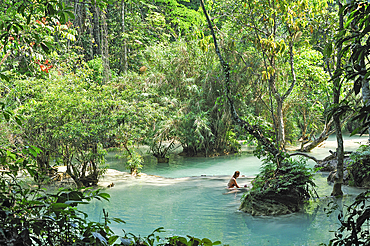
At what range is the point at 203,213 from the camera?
23.9ft

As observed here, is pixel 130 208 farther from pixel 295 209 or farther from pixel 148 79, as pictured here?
pixel 148 79

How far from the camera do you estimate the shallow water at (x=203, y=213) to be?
5684 mm

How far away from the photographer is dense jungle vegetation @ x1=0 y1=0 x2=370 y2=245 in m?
1.74

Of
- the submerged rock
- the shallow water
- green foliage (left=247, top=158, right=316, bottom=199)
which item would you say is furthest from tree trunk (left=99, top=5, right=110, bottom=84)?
the submerged rock

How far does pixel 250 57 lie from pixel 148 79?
212 inches

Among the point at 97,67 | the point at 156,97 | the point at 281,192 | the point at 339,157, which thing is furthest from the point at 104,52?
the point at 339,157

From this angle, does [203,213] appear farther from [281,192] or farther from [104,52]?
[104,52]

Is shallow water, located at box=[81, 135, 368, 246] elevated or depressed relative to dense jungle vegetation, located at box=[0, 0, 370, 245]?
depressed

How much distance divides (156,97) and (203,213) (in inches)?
384

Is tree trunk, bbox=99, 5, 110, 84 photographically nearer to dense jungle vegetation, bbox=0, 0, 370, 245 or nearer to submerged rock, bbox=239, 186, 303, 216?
dense jungle vegetation, bbox=0, 0, 370, 245

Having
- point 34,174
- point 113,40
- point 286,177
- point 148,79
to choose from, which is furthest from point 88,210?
point 113,40

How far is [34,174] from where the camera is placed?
1998mm

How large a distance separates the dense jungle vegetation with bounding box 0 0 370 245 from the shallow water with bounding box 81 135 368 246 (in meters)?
0.70

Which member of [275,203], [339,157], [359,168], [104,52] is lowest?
[275,203]
